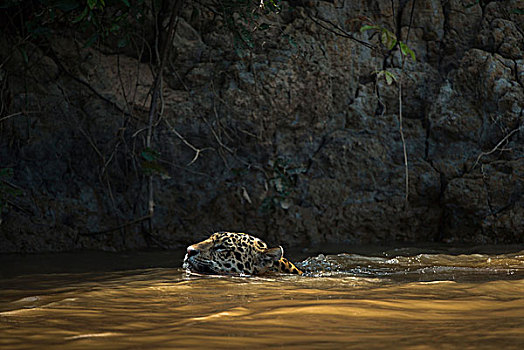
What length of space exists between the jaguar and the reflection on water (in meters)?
0.89

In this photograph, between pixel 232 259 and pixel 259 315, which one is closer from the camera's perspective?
pixel 259 315

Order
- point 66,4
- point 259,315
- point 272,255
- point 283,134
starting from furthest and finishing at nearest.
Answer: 1. point 283,134
2. point 66,4
3. point 272,255
4. point 259,315

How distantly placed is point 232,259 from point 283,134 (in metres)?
3.38

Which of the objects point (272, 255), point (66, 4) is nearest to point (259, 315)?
point (272, 255)

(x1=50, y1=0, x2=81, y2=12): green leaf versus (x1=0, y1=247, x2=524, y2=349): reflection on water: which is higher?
(x1=50, y1=0, x2=81, y2=12): green leaf

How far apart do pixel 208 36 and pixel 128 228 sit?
9.50ft

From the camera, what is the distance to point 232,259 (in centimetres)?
419

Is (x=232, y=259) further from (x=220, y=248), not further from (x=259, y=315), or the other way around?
(x=259, y=315)

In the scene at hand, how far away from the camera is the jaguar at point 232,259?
412 centimetres

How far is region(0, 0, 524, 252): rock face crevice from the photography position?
6.36 metres

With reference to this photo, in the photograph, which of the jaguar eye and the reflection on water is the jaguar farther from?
the reflection on water

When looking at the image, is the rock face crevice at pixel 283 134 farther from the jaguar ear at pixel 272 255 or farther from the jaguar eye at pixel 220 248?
the jaguar ear at pixel 272 255

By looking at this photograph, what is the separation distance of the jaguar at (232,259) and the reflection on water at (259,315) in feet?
2.92

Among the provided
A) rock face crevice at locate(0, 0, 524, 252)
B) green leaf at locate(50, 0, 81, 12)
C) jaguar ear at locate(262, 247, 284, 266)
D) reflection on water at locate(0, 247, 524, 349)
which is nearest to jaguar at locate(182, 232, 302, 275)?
jaguar ear at locate(262, 247, 284, 266)
